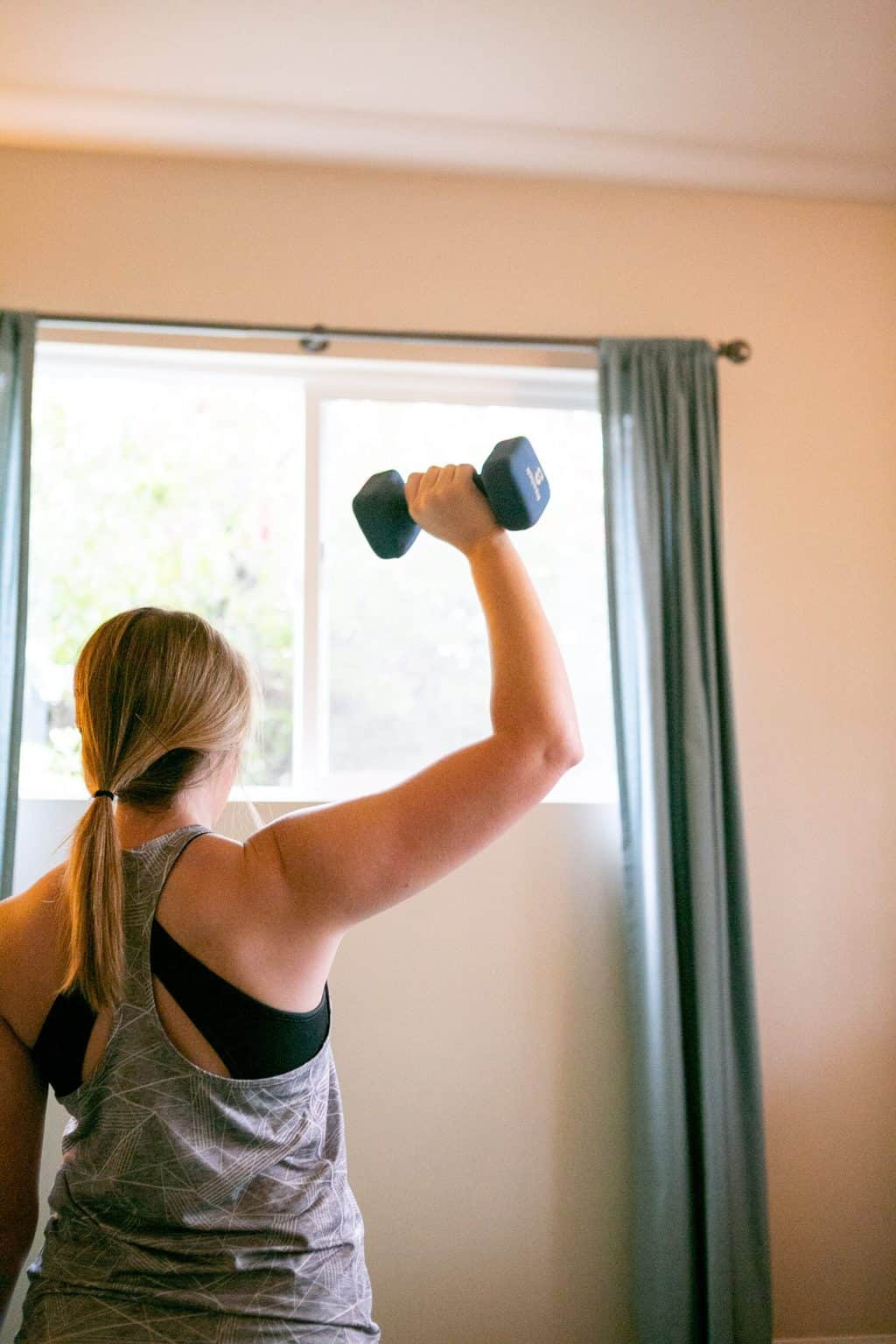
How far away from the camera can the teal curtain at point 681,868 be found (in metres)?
2.42

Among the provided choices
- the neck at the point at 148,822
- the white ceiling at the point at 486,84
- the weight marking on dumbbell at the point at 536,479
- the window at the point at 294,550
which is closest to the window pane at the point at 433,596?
the window at the point at 294,550

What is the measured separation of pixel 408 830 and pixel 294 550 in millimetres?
1960

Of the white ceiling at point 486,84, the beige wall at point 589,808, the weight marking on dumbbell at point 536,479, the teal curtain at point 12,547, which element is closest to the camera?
the weight marking on dumbbell at point 536,479

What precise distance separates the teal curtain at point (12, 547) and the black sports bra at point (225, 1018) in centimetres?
152

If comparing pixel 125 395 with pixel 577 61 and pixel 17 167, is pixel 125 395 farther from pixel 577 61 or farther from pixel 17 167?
pixel 577 61

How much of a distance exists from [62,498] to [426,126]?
3.96 ft

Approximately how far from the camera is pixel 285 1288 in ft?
2.99

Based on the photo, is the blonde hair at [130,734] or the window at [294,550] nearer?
the blonde hair at [130,734]

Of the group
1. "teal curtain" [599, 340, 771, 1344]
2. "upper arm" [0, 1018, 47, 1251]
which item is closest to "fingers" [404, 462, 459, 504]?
"upper arm" [0, 1018, 47, 1251]

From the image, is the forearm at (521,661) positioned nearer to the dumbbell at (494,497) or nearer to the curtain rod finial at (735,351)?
the dumbbell at (494,497)

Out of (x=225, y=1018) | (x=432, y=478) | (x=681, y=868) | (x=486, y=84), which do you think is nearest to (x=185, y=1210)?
(x=225, y=1018)

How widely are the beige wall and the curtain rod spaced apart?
0.19 feet

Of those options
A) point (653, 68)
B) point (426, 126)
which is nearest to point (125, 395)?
point (426, 126)

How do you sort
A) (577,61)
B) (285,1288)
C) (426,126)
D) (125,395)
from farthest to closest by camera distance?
1. (125,395)
2. (426,126)
3. (577,61)
4. (285,1288)
